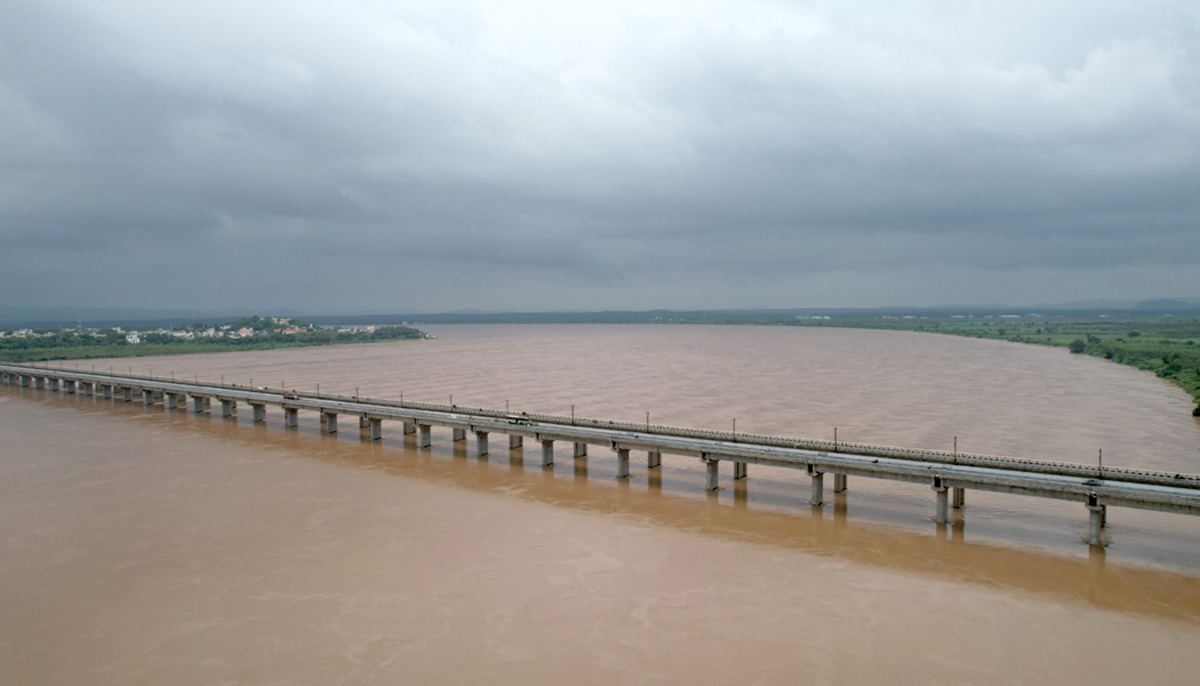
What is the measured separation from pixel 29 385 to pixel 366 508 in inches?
3022

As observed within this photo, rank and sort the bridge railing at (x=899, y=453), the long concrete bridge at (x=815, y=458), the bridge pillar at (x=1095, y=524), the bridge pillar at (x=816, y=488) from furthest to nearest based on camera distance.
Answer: the bridge pillar at (x=816, y=488), the bridge railing at (x=899, y=453), the long concrete bridge at (x=815, y=458), the bridge pillar at (x=1095, y=524)

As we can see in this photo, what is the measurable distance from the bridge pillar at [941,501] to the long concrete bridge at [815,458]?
0.04 meters

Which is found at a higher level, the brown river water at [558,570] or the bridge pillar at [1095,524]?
the bridge pillar at [1095,524]

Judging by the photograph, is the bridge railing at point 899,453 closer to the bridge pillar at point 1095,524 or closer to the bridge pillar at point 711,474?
the bridge pillar at point 711,474

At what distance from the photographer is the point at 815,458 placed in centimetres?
2898

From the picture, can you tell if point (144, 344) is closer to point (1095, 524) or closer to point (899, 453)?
point (899, 453)

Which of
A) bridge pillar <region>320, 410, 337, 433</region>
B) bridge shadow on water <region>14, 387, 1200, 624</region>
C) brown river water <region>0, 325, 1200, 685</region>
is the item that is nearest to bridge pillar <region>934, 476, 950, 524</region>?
brown river water <region>0, 325, 1200, 685</region>

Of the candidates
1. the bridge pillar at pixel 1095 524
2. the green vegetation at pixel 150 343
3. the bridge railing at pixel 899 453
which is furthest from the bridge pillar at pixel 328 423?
the green vegetation at pixel 150 343

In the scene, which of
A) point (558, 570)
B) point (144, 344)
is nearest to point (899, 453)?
point (558, 570)

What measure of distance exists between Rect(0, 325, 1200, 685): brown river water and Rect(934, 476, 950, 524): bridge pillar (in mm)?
493

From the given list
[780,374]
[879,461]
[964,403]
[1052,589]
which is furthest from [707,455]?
[780,374]

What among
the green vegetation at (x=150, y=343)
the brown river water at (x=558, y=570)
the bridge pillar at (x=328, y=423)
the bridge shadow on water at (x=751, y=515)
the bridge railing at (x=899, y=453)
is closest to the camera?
the brown river water at (x=558, y=570)

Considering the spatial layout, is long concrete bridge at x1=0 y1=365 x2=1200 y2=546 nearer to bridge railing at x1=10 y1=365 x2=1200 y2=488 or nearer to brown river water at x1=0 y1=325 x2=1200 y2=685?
bridge railing at x1=10 y1=365 x2=1200 y2=488

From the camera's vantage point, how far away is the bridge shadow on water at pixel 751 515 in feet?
68.6
